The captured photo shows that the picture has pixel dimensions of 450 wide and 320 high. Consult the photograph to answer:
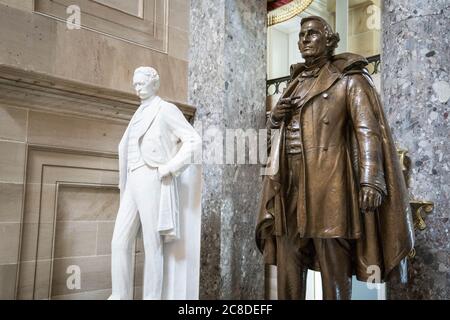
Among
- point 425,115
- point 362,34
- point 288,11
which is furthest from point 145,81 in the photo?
point 362,34

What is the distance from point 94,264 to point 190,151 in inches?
51.6

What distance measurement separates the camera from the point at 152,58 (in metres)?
3.64

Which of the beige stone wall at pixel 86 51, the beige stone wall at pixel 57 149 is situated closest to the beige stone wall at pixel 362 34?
the beige stone wall at pixel 86 51

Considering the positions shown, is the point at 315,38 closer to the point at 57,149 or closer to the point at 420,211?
the point at 420,211

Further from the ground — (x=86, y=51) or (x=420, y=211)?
(x=86, y=51)

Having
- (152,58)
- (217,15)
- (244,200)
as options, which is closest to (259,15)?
(217,15)

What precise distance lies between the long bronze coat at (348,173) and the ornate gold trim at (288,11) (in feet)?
8.09

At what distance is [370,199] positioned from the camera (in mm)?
1947

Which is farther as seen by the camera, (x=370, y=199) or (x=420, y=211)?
(x=420, y=211)

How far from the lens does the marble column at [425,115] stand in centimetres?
249

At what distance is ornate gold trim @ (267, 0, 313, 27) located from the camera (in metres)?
4.50

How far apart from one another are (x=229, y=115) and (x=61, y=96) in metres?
1.30
